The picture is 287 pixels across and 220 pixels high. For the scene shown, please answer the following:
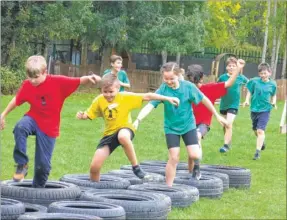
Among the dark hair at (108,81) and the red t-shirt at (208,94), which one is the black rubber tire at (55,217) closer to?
the dark hair at (108,81)

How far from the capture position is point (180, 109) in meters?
10.7

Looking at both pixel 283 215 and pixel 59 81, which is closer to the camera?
pixel 59 81

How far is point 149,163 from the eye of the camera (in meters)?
12.8

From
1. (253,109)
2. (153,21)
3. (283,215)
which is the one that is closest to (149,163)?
(283,215)

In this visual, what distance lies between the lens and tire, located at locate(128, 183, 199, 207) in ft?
31.9

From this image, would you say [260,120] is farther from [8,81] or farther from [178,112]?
[8,81]

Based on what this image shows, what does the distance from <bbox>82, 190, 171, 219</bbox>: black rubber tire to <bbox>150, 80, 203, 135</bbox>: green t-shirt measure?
5.64ft

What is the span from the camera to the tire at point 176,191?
9719mm

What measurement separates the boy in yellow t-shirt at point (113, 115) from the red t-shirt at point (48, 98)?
2.20 feet

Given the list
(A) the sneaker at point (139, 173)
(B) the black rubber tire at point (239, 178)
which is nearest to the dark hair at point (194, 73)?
(B) the black rubber tire at point (239, 178)

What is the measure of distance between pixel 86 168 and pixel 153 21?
2757 cm

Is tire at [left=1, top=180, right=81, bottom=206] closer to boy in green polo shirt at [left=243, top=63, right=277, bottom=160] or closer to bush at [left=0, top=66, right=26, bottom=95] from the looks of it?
boy in green polo shirt at [left=243, top=63, right=277, bottom=160]

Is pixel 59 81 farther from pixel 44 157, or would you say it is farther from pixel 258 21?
pixel 258 21

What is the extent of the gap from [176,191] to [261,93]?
7.01 meters
